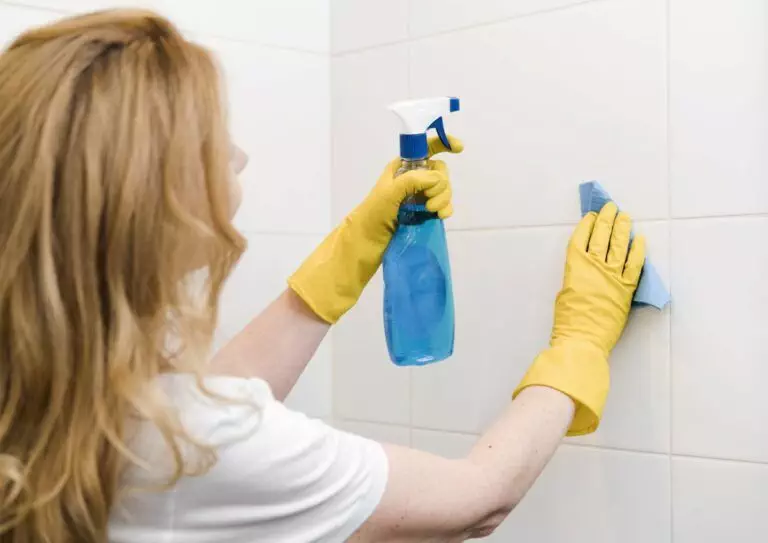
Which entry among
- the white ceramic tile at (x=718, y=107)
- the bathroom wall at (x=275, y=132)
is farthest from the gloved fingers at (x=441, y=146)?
the bathroom wall at (x=275, y=132)

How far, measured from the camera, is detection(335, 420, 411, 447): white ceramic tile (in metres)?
1.34

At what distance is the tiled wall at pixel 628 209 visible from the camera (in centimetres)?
102

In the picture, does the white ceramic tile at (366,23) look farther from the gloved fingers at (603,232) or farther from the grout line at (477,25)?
the gloved fingers at (603,232)

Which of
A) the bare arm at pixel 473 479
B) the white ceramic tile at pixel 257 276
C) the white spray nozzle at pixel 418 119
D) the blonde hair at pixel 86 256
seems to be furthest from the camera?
the white ceramic tile at pixel 257 276

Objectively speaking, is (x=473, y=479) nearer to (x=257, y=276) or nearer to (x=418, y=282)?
(x=418, y=282)

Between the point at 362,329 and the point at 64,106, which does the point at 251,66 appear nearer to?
the point at 362,329

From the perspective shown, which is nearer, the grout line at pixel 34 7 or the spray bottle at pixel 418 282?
the spray bottle at pixel 418 282

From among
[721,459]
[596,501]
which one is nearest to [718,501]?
[721,459]

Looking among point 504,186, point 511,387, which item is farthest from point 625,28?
point 511,387

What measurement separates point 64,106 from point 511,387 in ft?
2.36

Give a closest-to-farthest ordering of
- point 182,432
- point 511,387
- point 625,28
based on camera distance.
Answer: point 182,432 < point 625,28 < point 511,387

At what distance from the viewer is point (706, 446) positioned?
1.05 meters

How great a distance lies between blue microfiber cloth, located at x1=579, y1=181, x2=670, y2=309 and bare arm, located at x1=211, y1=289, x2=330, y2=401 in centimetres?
35

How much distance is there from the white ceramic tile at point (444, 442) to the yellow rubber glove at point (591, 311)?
0.25 m
